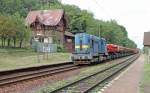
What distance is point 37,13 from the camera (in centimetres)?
9094

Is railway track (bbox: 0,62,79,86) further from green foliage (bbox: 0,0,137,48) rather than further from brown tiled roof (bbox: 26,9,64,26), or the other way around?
brown tiled roof (bbox: 26,9,64,26)

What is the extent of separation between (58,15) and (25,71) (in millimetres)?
57021

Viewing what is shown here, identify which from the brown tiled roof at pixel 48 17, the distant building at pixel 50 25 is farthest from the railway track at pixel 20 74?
the brown tiled roof at pixel 48 17

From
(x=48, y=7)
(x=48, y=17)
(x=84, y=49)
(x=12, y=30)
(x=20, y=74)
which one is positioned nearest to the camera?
(x=20, y=74)

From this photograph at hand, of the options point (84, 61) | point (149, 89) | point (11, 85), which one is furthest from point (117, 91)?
point (84, 61)

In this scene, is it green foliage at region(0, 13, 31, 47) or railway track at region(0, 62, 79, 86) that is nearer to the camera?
railway track at region(0, 62, 79, 86)

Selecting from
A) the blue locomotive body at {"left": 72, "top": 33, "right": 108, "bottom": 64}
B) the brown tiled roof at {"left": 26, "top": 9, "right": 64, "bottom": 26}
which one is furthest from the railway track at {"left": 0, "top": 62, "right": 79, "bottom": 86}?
the brown tiled roof at {"left": 26, "top": 9, "right": 64, "bottom": 26}

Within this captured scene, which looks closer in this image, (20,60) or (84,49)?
(84,49)

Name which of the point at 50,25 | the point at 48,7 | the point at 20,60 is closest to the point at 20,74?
the point at 20,60

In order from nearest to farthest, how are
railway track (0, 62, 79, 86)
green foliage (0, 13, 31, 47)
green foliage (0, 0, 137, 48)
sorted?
railway track (0, 62, 79, 86) → green foliage (0, 13, 31, 47) → green foliage (0, 0, 137, 48)

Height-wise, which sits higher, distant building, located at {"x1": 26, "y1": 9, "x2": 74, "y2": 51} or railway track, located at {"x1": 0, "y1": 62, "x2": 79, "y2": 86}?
distant building, located at {"x1": 26, "y1": 9, "x2": 74, "y2": 51}

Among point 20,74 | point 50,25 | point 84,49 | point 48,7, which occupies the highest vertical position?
point 48,7

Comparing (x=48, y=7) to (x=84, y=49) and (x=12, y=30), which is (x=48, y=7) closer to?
(x=12, y=30)

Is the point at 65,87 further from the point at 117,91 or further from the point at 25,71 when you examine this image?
the point at 25,71
